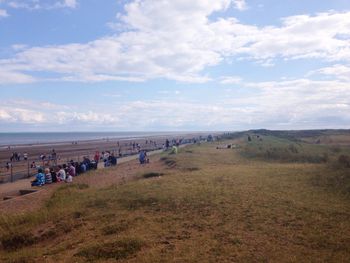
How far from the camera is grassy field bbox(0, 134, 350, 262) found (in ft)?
29.7

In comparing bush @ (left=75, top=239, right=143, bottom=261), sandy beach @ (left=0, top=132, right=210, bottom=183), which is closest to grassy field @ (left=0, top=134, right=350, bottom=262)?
bush @ (left=75, top=239, right=143, bottom=261)

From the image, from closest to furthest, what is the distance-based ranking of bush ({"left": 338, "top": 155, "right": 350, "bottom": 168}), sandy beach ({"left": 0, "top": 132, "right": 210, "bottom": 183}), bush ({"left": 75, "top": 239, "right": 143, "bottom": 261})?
1. bush ({"left": 75, "top": 239, "right": 143, "bottom": 261})
2. bush ({"left": 338, "top": 155, "right": 350, "bottom": 168})
3. sandy beach ({"left": 0, "top": 132, "right": 210, "bottom": 183})

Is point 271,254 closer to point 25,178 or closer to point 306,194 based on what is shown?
point 306,194

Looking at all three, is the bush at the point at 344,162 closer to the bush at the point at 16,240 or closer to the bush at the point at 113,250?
the bush at the point at 113,250

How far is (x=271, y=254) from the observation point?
28.6 ft

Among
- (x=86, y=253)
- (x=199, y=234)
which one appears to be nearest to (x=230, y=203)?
(x=199, y=234)

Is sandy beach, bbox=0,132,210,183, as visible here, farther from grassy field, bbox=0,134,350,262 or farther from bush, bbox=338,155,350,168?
bush, bbox=338,155,350,168

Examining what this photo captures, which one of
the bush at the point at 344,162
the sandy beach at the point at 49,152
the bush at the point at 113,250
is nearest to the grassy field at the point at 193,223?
the bush at the point at 113,250

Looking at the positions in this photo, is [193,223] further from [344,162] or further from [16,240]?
[344,162]

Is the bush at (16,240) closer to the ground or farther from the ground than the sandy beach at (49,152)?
Answer: closer to the ground

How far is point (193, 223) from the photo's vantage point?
1145 centimetres

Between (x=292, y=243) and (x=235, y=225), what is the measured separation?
6.58 feet

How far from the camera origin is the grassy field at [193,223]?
904 centimetres

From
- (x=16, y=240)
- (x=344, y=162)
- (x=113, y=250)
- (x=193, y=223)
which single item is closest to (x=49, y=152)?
(x=344, y=162)
